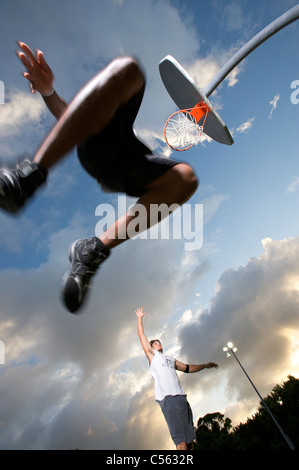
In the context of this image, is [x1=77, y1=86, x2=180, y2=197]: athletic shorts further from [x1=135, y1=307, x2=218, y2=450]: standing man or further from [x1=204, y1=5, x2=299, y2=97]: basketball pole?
[x1=204, y1=5, x2=299, y2=97]: basketball pole

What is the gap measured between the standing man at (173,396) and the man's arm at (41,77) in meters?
5.04

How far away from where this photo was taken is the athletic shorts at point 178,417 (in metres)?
4.30

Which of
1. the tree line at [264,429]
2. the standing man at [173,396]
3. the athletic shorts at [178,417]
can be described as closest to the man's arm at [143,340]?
the standing man at [173,396]

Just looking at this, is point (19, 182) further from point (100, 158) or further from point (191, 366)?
point (191, 366)

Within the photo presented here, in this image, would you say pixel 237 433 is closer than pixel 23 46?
No

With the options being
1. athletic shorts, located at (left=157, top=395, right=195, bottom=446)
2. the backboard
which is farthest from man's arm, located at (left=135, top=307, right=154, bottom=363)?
the backboard

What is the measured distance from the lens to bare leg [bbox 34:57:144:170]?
3.54ft

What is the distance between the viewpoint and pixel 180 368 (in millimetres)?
5816

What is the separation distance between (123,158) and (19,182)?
633mm

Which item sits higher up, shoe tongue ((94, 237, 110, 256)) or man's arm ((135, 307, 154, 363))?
man's arm ((135, 307, 154, 363))

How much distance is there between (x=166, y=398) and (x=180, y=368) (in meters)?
1.24

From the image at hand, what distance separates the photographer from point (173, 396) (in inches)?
183
